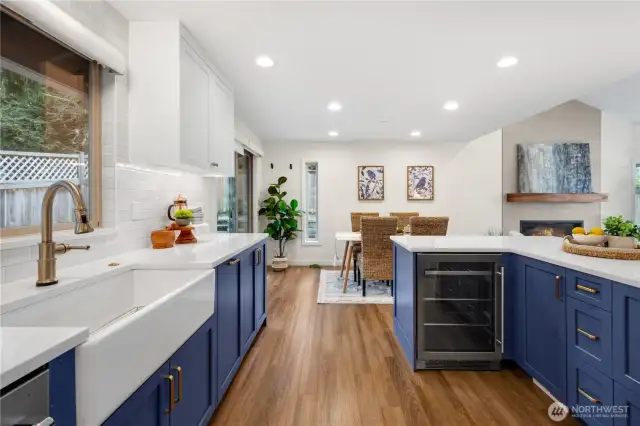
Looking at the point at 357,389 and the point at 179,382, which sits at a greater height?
the point at 179,382

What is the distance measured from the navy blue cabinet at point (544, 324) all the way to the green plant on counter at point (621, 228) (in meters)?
0.45

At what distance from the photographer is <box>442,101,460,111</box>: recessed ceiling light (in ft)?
13.2

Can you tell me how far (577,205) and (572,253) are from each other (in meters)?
6.16

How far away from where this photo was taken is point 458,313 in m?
2.36

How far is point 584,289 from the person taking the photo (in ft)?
5.44

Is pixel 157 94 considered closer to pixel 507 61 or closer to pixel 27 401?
pixel 27 401

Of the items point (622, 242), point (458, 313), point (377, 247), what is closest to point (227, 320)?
point (458, 313)

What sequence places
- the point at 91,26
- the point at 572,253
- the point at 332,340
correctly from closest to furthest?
the point at 91,26 → the point at 572,253 → the point at 332,340

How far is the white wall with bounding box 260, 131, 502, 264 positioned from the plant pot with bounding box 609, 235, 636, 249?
15.3 ft

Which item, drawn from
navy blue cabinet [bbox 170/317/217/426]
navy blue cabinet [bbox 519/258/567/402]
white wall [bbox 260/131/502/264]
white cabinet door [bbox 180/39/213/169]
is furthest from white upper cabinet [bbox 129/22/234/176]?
white wall [bbox 260/131/502/264]

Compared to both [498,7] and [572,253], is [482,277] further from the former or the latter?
[498,7]

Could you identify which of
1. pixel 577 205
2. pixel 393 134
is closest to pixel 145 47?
pixel 393 134

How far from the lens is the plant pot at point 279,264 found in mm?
6070

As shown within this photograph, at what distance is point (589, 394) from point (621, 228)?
0.97m
